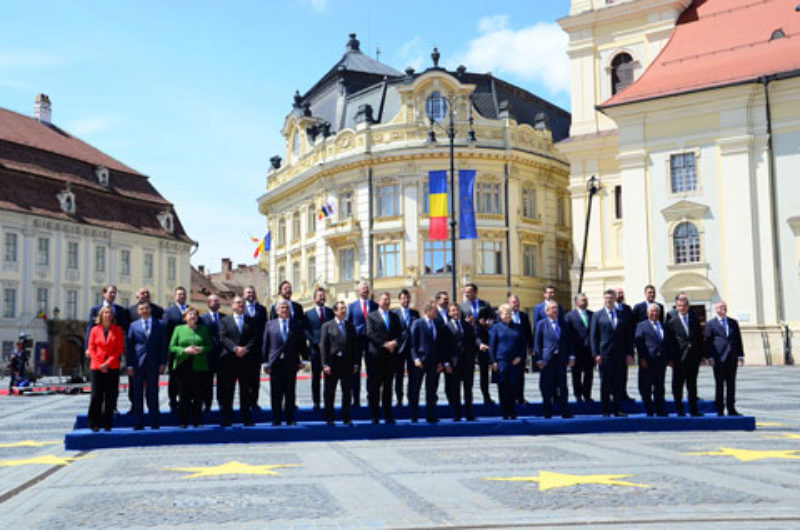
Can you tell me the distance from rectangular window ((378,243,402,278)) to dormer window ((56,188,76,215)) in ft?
60.9

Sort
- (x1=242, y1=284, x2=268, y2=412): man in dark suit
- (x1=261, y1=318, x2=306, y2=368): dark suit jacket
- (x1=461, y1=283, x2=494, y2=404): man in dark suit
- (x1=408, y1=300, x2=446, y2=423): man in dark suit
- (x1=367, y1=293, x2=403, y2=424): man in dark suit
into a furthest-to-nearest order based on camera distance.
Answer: (x1=461, y1=283, x2=494, y2=404): man in dark suit, (x1=242, y1=284, x2=268, y2=412): man in dark suit, (x1=408, y1=300, x2=446, y2=423): man in dark suit, (x1=367, y1=293, x2=403, y2=424): man in dark suit, (x1=261, y1=318, x2=306, y2=368): dark suit jacket

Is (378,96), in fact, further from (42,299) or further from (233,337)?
(233,337)

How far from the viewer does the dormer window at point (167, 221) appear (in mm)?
57188

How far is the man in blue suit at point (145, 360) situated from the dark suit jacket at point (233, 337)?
33.2 inches

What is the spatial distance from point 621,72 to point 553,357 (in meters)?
30.2

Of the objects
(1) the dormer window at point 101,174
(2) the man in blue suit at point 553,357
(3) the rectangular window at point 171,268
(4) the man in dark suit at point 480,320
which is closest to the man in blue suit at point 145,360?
(4) the man in dark suit at point 480,320

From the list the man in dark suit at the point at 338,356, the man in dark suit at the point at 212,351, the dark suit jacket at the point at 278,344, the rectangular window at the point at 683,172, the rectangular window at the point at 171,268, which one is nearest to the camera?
the man in dark suit at the point at 212,351

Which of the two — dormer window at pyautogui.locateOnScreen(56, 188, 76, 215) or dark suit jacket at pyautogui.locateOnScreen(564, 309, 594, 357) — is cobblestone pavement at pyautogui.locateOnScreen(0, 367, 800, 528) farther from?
dormer window at pyautogui.locateOnScreen(56, 188, 76, 215)

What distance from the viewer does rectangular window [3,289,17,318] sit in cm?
4638

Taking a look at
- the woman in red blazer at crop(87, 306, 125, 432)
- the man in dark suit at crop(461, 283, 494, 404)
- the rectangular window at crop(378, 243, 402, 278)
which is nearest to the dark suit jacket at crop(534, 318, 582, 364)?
the man in dark suit at crop(461, 283, 494, 404)

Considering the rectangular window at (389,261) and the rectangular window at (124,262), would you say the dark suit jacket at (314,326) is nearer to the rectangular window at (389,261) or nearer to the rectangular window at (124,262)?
the rectangular window at (389,261)

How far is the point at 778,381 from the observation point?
72.5 feet

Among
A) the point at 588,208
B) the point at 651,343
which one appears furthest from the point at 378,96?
the point at 651,343

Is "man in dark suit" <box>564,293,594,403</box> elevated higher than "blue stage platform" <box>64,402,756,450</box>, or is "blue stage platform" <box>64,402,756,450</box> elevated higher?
"man in dark suit" <box>564,293,594,403</box>
